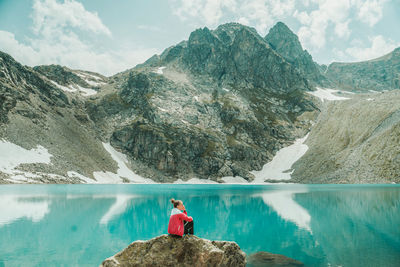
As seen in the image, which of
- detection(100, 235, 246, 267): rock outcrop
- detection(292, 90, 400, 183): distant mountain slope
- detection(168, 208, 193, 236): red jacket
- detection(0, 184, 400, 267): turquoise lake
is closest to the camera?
detection(100, 235, 246, 267): rock outcrop

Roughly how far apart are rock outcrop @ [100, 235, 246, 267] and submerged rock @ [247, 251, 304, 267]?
176 inches

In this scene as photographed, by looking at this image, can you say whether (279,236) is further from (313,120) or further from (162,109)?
(313,120)

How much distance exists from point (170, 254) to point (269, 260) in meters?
6.96

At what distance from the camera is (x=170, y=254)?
35.2 ft

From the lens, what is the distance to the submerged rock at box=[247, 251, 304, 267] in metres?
14.5

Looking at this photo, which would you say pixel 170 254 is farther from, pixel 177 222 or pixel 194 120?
pixel 194 120

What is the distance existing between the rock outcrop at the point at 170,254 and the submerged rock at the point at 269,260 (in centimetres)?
446

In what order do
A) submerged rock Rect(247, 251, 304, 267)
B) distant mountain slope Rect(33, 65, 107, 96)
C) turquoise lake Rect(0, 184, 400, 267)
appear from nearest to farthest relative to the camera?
submerged rock Rect(247, 251, 304, 267) < turquoise lake Rect(0, 184, 400, 267) < distant mountain slope Rect(33, 65, 107, 96)

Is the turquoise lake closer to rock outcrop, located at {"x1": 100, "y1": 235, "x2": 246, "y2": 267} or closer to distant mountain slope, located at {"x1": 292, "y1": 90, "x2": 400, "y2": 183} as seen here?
rock outcrop, located at {"x1": 100, "y1": 235, "x2": 246, "y2": 267}

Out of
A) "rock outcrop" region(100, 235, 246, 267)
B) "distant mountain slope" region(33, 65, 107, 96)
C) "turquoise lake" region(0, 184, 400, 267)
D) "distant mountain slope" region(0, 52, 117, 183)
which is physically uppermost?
"distant mountain slope" region(33, 65, 107, 96)

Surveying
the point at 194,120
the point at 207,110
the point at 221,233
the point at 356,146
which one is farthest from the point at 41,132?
the point at 356,146

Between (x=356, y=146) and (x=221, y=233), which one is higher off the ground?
(x=356, y=146)

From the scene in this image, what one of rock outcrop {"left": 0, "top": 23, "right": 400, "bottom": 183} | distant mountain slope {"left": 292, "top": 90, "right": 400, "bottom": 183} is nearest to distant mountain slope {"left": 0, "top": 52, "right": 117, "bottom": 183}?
rock outcrop {"left": 0, "top": 23, "right": 400, "bottom": 183}

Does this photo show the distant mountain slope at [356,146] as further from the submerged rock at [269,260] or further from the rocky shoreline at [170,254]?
the rocky shoreline at [170,254]
